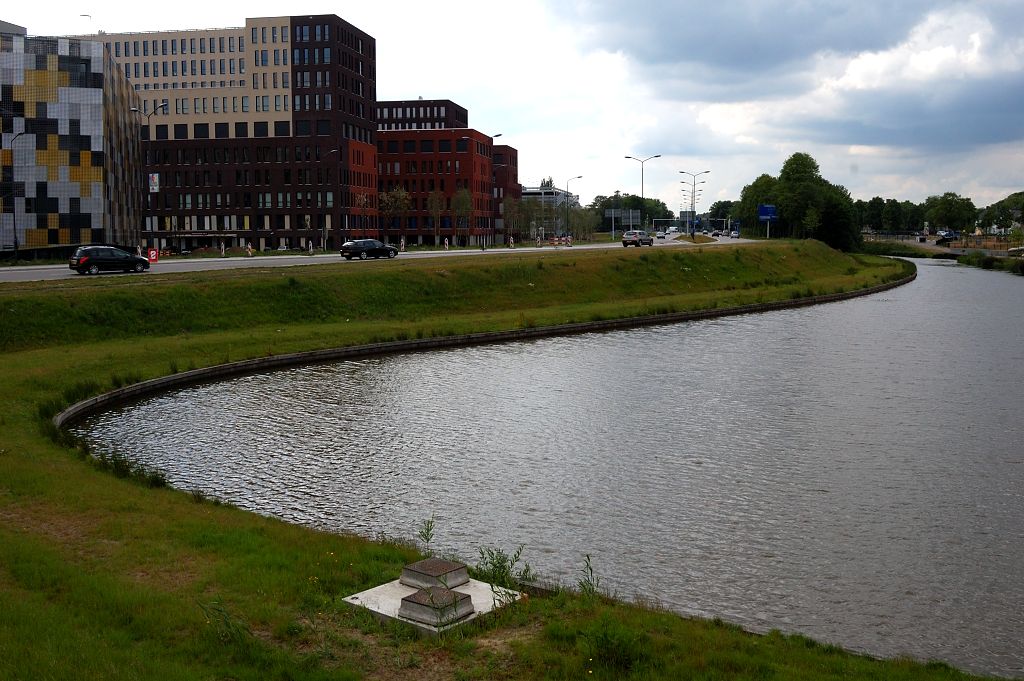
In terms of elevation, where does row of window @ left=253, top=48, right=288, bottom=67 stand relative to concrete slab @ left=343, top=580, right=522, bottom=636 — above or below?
above

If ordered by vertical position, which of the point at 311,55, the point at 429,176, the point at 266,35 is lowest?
the point at 429,176

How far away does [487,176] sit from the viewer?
191625 mm

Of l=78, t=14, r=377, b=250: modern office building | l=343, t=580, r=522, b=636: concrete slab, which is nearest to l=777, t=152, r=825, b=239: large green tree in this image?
l=78, t=14, r=377, b=250: modern office building

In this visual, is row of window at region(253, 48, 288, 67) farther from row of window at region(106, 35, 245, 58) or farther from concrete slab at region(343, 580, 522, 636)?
concrete slab at region(343, 580, 522, 636)

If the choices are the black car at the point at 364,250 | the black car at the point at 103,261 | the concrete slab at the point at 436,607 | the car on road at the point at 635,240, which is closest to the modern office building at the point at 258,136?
the car on road at the point at 635,240

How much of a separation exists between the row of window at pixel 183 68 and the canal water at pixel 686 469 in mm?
133721

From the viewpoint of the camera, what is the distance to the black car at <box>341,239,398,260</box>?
79500mm

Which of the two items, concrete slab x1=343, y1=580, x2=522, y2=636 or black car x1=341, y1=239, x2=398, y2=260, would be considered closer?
concrete slab x1=343, y1=580, x2=522, y2=636

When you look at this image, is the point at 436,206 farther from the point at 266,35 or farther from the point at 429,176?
the point at 266,35

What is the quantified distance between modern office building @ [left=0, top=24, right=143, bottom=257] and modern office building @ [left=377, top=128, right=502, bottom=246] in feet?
230

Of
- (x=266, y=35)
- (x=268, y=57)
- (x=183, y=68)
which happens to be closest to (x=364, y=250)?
(x=268, y=57)

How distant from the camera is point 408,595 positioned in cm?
1208

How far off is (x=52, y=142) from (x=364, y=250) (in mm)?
47895

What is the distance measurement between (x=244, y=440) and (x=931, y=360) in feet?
98.2
